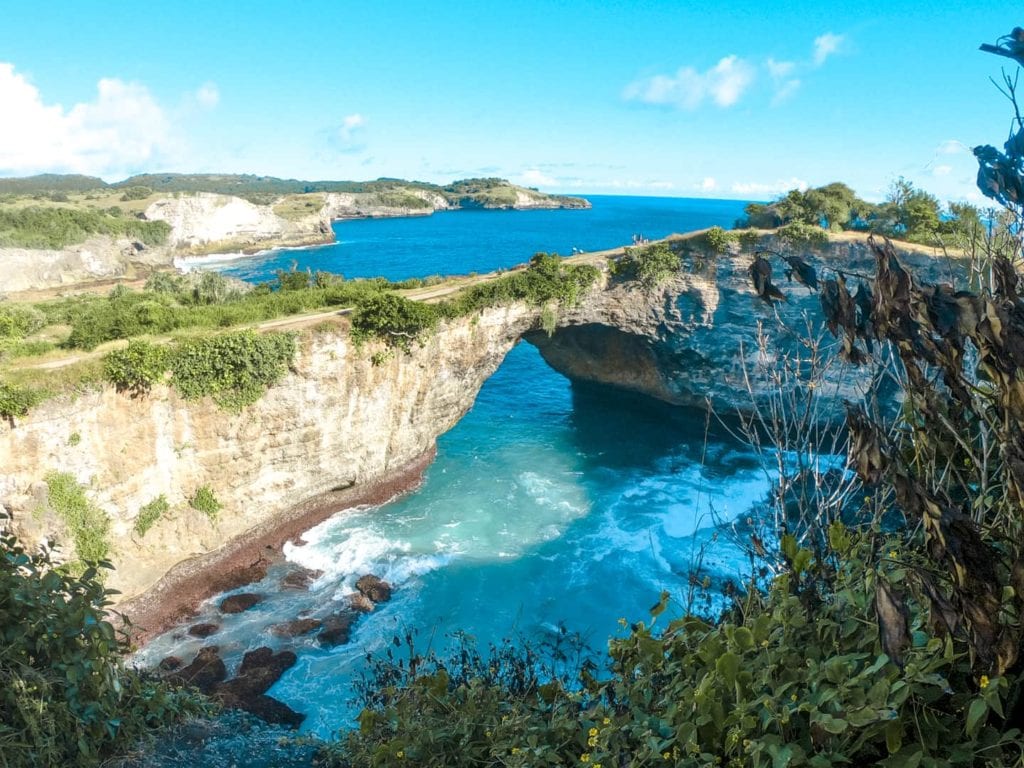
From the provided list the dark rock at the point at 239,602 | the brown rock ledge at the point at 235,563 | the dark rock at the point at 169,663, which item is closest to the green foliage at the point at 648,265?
the brown rock ledge at the point at 235,563

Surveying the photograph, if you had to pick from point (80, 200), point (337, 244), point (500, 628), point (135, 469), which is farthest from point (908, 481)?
point (80, 200)

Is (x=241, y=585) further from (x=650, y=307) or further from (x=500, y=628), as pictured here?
(x=650, y=307)

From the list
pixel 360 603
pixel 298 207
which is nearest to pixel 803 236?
pixel 360 603

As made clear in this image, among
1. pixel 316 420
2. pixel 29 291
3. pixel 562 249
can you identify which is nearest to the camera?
pixel 316 420

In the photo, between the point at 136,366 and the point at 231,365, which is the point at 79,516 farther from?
the point at 231,365

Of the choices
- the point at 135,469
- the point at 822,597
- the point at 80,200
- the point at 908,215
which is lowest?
the point at 135,469

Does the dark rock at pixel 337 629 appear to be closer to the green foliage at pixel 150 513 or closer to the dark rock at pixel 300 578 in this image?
the dark rock at pixel 300 578
